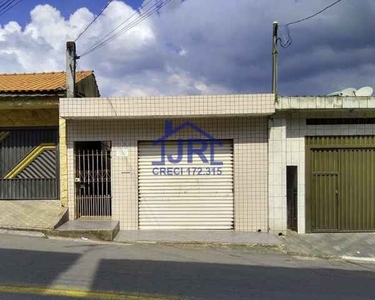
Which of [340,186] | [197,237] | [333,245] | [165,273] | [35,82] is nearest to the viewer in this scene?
[165,273]

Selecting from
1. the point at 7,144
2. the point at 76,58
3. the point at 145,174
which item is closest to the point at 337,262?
the point at 145,174

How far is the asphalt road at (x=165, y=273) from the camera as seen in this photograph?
5.11m

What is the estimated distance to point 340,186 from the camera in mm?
9844

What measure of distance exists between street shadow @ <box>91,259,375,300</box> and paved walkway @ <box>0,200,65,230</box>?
10.9 ft

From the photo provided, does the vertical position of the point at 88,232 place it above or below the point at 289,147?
below

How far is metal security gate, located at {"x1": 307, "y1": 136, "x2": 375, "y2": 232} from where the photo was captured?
9.85m

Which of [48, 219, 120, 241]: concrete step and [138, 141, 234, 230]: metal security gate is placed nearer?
[48, 219, 120, 241]: concrete step

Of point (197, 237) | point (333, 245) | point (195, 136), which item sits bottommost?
point (333, 245)

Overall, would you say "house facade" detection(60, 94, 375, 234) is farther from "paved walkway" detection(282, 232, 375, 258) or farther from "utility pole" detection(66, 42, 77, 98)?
"utility pole" detection(66, 42, 77, 98)

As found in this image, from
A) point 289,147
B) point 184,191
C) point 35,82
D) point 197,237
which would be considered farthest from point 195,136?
point 35,82

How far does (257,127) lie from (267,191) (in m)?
1.65

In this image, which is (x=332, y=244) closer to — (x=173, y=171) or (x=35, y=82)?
(x=173, y=171)

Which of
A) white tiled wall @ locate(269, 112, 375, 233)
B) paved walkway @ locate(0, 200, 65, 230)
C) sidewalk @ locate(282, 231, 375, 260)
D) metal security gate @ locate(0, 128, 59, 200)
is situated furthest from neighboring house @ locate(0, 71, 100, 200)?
sidewalk @ locate(282, 231, 375, 260)

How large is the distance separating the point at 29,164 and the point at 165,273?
22.1ft
